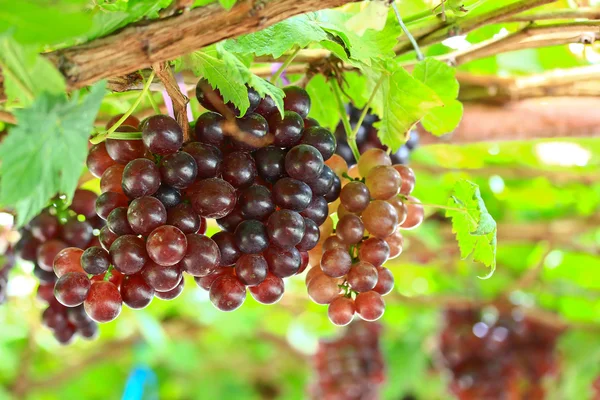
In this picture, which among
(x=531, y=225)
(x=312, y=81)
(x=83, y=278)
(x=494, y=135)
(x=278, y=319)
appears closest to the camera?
(x=83, y=278)

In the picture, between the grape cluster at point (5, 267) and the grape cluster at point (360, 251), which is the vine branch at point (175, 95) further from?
the grape cluster at point (5, 267)

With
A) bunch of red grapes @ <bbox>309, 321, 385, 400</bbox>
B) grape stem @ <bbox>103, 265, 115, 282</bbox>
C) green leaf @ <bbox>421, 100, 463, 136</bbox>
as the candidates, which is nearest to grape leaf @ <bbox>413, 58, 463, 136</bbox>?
green leaf @ <bbox>421, 100, 463, 136</bbox>

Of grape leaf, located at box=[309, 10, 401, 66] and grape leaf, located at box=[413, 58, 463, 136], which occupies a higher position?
grape leaf, located at box=[309, 10, 401, 66]

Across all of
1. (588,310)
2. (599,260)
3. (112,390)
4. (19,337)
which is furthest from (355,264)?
(112,390)

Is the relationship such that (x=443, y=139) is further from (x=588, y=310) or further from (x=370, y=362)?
(x=588, y=310)

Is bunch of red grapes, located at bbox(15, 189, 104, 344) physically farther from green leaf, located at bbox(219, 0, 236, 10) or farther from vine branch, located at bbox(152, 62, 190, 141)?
green leaf, located at bbox(219, 0, 236, 10)

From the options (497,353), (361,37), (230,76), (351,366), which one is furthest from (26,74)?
(497,353)
